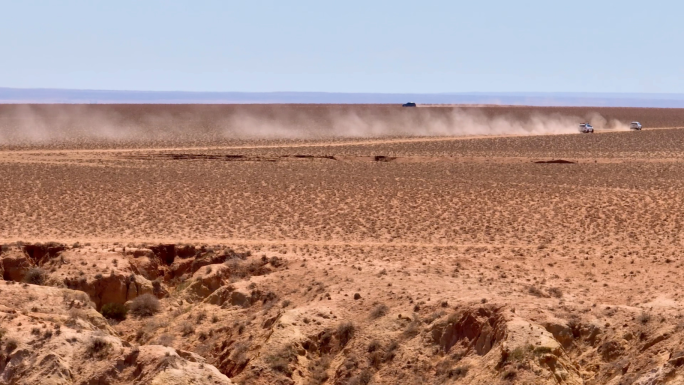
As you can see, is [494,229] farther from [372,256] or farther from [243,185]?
[243,185]

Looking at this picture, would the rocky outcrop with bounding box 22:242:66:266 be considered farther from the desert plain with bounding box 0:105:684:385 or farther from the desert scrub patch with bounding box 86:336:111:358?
the desert scrub patch with bounding box 86:336:111:358

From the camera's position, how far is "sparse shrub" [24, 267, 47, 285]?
21.0 m

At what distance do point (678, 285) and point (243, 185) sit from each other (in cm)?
2300

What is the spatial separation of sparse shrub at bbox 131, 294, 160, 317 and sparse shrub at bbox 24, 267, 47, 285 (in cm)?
215

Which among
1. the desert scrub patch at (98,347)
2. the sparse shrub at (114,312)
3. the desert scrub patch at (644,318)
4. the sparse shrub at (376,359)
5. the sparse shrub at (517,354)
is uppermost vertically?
the desert scrub patch at (644,318)

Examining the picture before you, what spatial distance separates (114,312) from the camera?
20125 mm

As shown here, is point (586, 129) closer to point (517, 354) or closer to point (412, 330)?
point (412, 330)

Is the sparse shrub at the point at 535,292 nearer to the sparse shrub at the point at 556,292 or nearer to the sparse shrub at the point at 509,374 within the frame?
the sparse shrub at the point at 556,292

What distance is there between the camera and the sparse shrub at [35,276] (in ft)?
68.9

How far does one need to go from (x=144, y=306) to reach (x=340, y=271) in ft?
13.0

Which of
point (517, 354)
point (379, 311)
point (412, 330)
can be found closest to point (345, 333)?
point (379, 311)

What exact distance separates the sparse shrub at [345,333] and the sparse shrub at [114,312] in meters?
5.26

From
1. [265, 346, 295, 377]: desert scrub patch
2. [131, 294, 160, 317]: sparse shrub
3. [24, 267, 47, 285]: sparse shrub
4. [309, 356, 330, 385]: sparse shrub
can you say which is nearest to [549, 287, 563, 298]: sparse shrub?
[309, 356, 330, 385]: sparse shrub

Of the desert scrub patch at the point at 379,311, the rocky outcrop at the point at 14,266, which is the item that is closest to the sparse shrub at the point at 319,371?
the desert scrub patch at the point at 379,311
